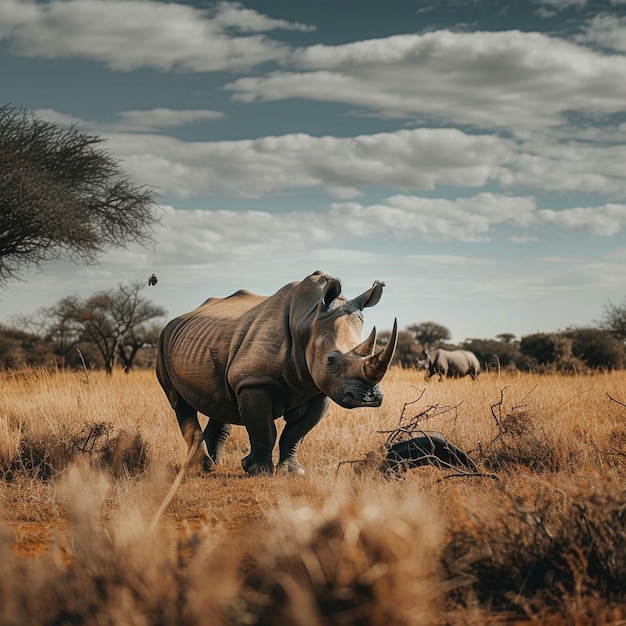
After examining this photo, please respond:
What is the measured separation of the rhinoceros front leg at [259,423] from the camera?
7562 mm

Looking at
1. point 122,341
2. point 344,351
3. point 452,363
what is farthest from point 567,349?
point 344,351

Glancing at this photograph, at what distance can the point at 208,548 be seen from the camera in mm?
3490

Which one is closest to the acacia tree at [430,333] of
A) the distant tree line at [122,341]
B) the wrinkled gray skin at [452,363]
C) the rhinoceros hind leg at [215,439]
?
the distant tree line at [122,341]

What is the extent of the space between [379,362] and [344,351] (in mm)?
472

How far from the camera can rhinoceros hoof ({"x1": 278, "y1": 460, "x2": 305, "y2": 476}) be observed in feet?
25.6

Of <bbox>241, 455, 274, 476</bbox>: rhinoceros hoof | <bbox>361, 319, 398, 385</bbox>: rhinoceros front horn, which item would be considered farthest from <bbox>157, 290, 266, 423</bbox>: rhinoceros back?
<bbox>361, 319, 398, 385</bbox>: rhinoceros front horn

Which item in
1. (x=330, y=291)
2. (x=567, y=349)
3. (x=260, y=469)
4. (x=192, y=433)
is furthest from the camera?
(x=567, y=349)

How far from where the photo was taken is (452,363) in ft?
80.1

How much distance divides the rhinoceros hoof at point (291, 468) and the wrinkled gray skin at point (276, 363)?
2 cm

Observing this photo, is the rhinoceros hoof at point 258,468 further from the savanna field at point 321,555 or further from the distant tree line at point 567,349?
the distant tree line at point 567,349

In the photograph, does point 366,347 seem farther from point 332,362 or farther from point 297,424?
point 297,424

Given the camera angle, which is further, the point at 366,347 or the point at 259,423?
the point at 259,423

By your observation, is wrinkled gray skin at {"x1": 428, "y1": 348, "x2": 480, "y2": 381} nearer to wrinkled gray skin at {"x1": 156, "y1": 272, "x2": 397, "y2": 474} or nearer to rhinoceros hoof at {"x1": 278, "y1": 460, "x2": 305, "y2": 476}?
wrinkled gray skin at {"x1": 156, "y1": 272, "x2": 397, "y2": 474}

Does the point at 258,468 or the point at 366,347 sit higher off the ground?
the point at 366,347
